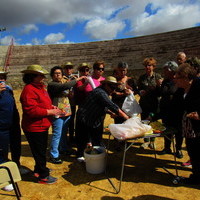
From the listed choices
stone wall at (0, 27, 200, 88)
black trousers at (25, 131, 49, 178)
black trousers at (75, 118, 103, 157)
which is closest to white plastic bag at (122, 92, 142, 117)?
black trousers at (75, 118, 103, 157)

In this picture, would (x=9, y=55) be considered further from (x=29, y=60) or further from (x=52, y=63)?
(x=52, y=63)

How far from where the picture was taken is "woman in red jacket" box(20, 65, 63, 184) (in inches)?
99.5

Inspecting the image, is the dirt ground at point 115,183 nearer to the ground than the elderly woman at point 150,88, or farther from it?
nearer to the ground

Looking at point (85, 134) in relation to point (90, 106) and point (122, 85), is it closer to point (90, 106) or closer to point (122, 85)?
point (90, 106)

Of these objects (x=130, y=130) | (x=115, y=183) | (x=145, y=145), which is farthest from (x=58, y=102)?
(x=145, y=145)

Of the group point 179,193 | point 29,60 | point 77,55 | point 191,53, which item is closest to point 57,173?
point 179,193

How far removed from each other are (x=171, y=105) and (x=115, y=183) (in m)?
1.54

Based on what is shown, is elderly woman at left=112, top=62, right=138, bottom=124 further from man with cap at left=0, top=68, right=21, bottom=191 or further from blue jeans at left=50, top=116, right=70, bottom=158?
man with cap at left=0, top=68, right=21, bottom=191

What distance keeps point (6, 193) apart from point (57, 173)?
831mm

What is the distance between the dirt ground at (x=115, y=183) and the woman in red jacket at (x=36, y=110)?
410 mm

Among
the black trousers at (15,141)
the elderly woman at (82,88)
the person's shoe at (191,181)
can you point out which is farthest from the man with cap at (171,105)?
the black trousers at (15,141)

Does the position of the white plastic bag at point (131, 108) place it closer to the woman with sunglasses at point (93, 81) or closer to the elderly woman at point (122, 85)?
the elderly woman at point (122, 85)

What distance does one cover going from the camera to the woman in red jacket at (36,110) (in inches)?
99.5

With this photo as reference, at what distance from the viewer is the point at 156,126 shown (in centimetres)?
298
